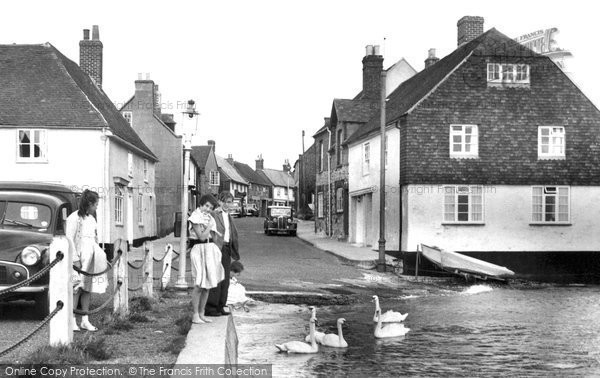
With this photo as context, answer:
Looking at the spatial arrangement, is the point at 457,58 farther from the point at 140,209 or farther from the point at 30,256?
the point at 30,256

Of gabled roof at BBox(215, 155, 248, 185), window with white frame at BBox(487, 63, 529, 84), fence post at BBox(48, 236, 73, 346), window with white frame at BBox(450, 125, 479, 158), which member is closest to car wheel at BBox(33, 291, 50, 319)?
A: fence post at BBox(48, 236, 73, 346)

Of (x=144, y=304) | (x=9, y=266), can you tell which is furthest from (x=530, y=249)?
(x=9, y=266)

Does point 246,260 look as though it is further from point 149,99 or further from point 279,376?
point 149,99

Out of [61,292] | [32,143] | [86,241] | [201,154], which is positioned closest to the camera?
[61,292]

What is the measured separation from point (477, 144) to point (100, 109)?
597 inches

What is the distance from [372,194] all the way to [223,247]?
23438 mm

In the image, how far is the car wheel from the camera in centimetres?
1017

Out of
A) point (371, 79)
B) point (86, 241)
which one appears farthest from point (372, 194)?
point (86, 241)

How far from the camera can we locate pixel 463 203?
93.6ft

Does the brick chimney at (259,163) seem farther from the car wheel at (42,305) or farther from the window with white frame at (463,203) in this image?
the car wheel at (42,305)

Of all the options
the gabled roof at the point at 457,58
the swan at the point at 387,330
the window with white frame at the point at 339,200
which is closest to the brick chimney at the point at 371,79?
the window with white frame at the point at 339,200

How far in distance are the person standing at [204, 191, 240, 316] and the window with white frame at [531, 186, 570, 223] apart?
20795mm

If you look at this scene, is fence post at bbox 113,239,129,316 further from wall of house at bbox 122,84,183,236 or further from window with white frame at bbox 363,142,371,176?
wall of house at bbox 122,84,183,236

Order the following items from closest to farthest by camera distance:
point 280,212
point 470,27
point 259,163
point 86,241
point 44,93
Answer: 1. point 86,241
2. point 44,93
3. point 470,27
4. point 280,212
5. point 259,163
